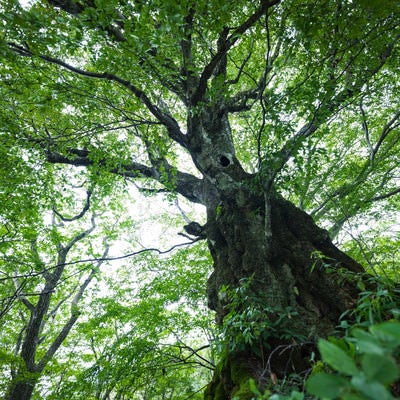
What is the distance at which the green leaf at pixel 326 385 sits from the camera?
1.47 feet

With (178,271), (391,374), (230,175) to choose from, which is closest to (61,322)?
(178,271)

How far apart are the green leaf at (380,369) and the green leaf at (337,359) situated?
32 millimetres

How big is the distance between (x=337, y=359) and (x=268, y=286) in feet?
7.49

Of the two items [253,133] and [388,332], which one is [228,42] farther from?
[388,332]

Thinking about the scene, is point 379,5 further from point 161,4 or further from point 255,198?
point 255,198

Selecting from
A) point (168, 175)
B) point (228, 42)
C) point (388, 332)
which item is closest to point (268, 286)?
point (388, 332)

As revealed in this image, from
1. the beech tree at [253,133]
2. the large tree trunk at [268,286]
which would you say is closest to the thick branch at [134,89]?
the beech tree at [253,133]

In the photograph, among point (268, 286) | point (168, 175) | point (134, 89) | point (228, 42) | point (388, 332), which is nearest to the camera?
point (388, 332)

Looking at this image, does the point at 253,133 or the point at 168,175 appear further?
the point at 168,175

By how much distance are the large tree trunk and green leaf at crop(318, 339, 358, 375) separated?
A: 1016mm

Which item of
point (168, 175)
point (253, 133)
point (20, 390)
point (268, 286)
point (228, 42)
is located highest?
point (168, 175)

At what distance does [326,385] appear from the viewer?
0.47m

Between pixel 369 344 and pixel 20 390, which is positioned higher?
pixel 20 390

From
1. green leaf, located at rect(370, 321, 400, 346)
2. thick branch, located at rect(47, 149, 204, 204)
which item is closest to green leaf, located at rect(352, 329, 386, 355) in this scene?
green leaf, located at rect(370, 321, 400, 346)
